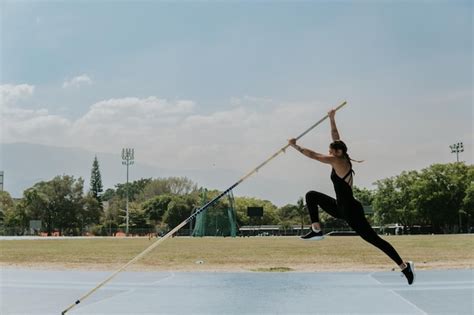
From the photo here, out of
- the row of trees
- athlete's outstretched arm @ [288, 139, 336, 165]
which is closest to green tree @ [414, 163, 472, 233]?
the row of trees

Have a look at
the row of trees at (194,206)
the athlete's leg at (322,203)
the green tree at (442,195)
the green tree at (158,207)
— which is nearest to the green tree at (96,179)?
the row of trees at (194,206)

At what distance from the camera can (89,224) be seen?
11500 centimetres

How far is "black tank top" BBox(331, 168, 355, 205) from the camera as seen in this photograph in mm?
7371

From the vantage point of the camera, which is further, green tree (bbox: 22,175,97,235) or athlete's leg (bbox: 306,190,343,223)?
green tree (bbox: 22,175,97,235)

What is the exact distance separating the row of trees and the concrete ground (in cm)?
6311

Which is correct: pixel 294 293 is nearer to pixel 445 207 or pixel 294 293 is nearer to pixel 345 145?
pixel 345 145

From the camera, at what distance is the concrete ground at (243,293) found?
48.7 feet

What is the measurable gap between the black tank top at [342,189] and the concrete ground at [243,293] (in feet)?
24.7

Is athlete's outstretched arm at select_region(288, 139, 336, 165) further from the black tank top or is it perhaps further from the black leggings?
the black leggings

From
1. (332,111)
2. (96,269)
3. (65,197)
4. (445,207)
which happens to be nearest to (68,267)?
(96,269)

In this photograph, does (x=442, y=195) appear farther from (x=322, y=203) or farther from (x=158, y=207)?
(x=322, y=203)

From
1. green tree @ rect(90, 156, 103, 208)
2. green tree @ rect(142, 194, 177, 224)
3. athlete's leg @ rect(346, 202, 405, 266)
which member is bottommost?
athlete's leg @ rect(346, 202, 405, 266)

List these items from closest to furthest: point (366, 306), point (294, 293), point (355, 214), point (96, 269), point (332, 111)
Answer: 1. point (355, 214)
2. point (332, 111)
3. point (366, 306)
4. point (294, 293)
5. point (96, 269)

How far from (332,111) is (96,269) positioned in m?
21.6
